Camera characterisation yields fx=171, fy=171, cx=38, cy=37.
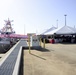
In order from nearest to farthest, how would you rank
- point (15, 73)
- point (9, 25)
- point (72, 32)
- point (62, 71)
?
point (15, 73) < point (62, 71) < point (72, 32) < point (9, 25)

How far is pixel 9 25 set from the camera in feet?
327

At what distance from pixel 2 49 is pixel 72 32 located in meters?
15.4

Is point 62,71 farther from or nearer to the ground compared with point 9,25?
nearer to the ground

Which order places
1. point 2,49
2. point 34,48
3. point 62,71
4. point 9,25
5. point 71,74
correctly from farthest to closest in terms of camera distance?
point 9,25
point 2,49
point 34,48
point 62,71
point 71,74

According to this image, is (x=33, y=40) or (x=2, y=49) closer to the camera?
(x=33, y=40)

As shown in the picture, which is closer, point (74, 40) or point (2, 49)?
point (2, 49)

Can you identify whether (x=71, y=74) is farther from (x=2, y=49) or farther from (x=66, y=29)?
(x=66, y=29)

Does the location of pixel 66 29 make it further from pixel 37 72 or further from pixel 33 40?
pixel 37 72

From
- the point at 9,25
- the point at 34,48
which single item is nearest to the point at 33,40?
the point at 34,48

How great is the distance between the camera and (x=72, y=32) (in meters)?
36.5

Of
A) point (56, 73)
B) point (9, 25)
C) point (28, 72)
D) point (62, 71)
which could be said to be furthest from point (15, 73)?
point (9, 25)

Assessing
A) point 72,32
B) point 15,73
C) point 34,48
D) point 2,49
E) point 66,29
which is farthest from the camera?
point 66,29

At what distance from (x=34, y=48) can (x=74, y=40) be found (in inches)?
742

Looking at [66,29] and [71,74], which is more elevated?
[66,29]
